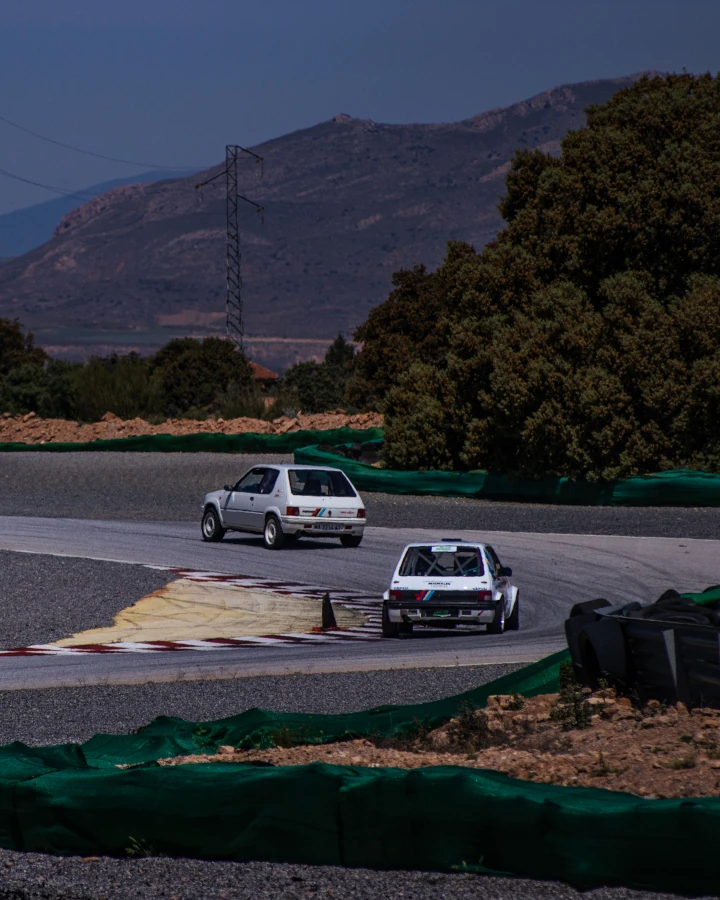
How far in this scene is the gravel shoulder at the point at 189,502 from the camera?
90.2ft

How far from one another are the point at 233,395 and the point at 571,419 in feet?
96.3

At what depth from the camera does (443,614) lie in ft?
52.6

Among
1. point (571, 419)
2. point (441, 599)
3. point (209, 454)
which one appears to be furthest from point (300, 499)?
point (209, 454)

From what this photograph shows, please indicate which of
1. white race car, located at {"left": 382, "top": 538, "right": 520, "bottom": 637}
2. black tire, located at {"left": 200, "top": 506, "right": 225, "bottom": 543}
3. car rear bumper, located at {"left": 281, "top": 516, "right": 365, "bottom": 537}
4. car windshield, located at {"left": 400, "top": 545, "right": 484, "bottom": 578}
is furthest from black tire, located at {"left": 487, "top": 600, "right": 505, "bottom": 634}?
black tire, located at {"left": 200, "top": 506, "right": 225, "bottom": 543}

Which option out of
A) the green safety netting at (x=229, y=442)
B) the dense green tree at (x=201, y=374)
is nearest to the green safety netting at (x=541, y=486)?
the green safety netting at (x=229, y=442)

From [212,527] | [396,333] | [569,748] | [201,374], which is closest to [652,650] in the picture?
[569,748]

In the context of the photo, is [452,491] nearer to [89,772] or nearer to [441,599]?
[441,599]

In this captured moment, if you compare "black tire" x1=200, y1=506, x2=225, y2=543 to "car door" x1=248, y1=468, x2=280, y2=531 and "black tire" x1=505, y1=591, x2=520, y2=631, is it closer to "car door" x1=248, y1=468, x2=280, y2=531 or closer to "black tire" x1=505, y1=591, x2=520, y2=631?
"car door" x1=248, y1=468, x2=280, y2=531

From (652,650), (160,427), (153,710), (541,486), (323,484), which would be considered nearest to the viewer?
(652,650)

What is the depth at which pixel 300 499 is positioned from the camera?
940 inches

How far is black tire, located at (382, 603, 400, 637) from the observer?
15.8 m

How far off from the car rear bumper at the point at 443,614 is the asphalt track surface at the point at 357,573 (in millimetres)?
235

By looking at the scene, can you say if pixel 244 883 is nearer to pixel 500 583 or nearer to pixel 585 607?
pixel 585 607

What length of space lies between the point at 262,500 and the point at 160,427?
1135 inches
